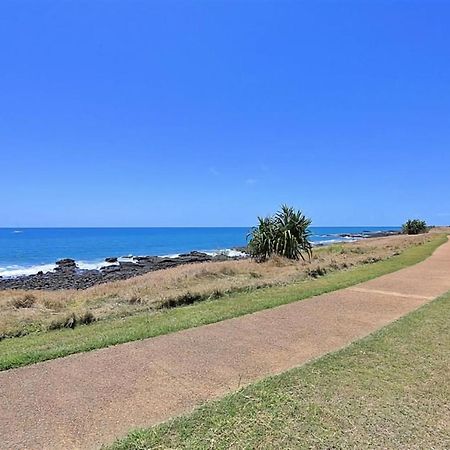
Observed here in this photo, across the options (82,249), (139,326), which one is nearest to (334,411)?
(139,326)

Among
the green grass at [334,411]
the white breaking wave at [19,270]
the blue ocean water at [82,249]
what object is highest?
the green grass at [334,411]

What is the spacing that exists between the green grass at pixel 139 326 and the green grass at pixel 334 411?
2.75 meters

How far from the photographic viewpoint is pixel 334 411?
373 cm

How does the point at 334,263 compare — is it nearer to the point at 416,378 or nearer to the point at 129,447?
the point at 416,378

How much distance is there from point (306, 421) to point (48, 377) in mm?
3158

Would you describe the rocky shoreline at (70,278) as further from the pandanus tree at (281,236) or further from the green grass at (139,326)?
the green grass at (139,326)

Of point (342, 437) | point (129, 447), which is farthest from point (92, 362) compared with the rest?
point (342, 437)

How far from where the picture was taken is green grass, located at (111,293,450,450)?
3.26 m

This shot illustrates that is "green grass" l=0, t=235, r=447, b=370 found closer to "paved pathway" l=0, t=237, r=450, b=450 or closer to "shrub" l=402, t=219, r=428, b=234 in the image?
"paved pathway" l=0, t=237, r=450, b=450

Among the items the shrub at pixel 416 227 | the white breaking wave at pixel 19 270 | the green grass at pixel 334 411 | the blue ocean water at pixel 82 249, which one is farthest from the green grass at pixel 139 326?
the shrub at pixel 416 227

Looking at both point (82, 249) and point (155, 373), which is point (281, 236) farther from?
point (82, 249)

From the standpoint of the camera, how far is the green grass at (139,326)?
5734mm

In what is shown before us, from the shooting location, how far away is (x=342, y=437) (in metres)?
3.31

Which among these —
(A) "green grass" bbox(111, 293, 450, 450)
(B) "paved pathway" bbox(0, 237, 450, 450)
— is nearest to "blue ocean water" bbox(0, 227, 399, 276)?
(B) "paved pathway" bbox(0, 237, 450, 450)
